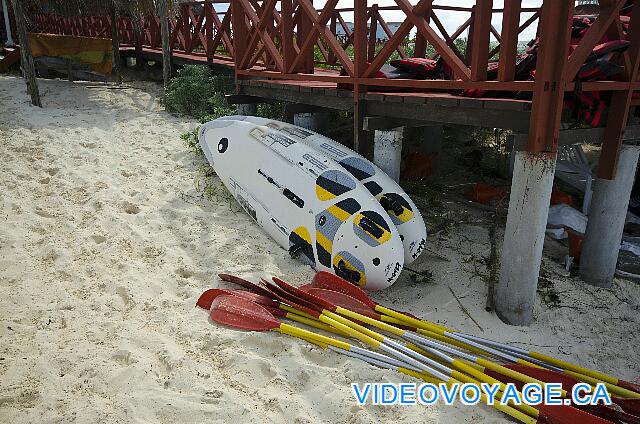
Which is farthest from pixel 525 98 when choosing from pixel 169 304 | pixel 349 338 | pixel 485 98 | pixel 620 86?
pixel 169 304

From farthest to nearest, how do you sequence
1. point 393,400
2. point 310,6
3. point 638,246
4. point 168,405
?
point 638,246, point 310,6, point 393,400, point 168,405

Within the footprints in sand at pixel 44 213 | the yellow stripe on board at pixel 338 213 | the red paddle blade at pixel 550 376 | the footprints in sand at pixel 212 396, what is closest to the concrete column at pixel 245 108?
the footprints in sand at pixel 44 213

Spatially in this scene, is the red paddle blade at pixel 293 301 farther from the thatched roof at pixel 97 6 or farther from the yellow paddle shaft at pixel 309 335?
the thatched roof at pixel 97 6

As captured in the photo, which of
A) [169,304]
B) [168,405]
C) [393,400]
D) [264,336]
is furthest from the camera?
[169,304]

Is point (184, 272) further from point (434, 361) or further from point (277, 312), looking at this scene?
point (434, 361)

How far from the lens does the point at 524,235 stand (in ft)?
11.9

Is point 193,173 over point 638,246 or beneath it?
over

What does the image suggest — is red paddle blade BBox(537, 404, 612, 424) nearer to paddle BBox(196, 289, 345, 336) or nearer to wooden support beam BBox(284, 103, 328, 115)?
paddle BBox(196, 289, 345, 336)

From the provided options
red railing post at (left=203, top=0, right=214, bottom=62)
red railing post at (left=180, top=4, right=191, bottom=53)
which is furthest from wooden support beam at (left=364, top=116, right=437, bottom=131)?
red railing post at (left=180, top=4, right=191, bottom=53)

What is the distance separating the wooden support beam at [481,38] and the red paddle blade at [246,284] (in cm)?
225

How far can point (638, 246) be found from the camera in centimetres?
531

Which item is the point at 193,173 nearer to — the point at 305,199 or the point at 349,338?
the point at 305,199

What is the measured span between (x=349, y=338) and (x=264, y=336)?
0.58m

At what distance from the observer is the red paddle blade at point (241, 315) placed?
3.18 meters
